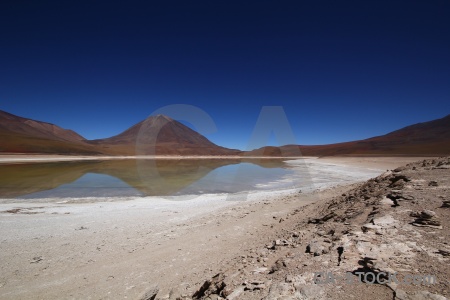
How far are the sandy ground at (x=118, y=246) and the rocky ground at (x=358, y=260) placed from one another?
1.92 feet

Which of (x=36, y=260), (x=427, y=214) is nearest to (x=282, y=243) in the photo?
(x=427, y=214)

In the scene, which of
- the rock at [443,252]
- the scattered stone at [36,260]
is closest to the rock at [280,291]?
the rock at [443,252]

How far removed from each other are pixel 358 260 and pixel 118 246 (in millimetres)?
5352

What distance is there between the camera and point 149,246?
5648 mm

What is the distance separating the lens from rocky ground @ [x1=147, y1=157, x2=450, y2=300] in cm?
242

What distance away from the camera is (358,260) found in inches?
115

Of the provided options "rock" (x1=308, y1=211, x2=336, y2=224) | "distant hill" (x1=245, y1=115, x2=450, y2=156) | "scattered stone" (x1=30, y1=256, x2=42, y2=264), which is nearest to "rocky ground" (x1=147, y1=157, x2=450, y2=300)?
"rock" (x1=308, y1=211, x2=336, y2=224)

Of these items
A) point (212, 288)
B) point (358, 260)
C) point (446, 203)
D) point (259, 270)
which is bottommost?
point (212, 288)

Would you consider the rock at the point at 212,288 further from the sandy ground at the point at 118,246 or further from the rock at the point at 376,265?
the rock at the point at 376,265

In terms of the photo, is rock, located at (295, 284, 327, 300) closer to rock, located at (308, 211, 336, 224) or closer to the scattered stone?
rock, located at (308, 211, 336, 224)

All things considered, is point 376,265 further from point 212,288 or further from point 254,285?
point 212,288

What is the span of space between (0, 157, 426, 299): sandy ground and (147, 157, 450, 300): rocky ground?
0.59 meters

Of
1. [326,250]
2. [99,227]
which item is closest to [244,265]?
[326,250]

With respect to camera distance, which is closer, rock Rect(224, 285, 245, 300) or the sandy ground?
A: rock Rect(224, 285, 245, 300)
